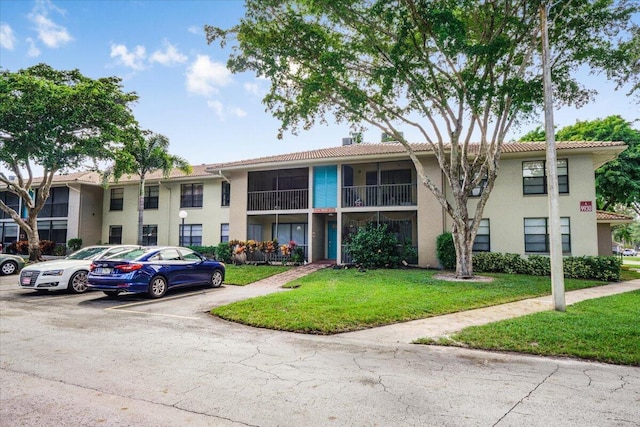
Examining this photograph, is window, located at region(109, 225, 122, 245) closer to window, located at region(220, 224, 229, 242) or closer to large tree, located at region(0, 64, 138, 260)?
large tree, located at region(0, 64, 138, 260)

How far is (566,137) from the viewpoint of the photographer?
91.2 ft

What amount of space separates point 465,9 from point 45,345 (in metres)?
14.5

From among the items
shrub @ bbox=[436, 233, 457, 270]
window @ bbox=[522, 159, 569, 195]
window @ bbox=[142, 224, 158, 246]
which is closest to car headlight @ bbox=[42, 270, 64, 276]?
window @ bbox=[142, 224, 158, 246]

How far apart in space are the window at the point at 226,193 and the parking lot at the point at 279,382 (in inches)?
669

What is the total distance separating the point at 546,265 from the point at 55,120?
2343 cm

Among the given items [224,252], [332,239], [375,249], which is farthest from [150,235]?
[375,249]

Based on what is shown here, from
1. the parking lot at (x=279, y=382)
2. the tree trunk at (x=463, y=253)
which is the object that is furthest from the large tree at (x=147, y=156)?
the tree trunk at (x=463, y=253)

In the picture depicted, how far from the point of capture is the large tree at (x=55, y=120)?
1859cm

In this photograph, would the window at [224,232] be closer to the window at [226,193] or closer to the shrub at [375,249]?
the window at [226,193]

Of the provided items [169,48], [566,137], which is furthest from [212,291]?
[566,137]

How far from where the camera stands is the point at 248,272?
56.7 feet

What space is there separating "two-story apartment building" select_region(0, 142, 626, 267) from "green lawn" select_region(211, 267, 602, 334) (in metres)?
3.82

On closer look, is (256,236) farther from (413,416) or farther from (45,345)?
(413,416)

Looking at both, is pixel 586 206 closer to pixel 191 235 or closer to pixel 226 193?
pixel 226 193
